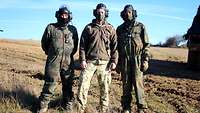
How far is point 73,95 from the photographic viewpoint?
32.4 ft

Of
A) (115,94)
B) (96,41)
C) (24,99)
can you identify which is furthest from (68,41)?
(115,94)

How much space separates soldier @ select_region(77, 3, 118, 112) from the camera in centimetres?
947

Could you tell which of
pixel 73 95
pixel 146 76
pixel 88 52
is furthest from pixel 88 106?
pixel 146 76

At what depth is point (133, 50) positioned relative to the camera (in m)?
9.80

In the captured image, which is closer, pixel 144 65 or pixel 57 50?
pixel 57 50

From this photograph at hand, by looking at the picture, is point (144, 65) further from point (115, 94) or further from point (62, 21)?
point (115, 94)

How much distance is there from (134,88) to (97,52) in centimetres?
99

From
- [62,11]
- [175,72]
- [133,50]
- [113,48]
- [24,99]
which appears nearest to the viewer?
[62,11]

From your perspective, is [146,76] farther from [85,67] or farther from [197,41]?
[85,67]

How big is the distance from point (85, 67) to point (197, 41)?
10.4 meters

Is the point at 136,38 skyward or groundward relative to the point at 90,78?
skyward

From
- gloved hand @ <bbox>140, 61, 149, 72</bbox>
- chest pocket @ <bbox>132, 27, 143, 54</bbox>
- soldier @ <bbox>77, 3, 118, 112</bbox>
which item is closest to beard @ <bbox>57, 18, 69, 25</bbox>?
soldier @ <bbox>77, 3, 118, 112</bbox>

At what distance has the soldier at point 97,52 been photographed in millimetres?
9469

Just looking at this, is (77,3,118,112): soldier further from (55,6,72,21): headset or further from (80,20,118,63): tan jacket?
(55,6,72,21): headset
